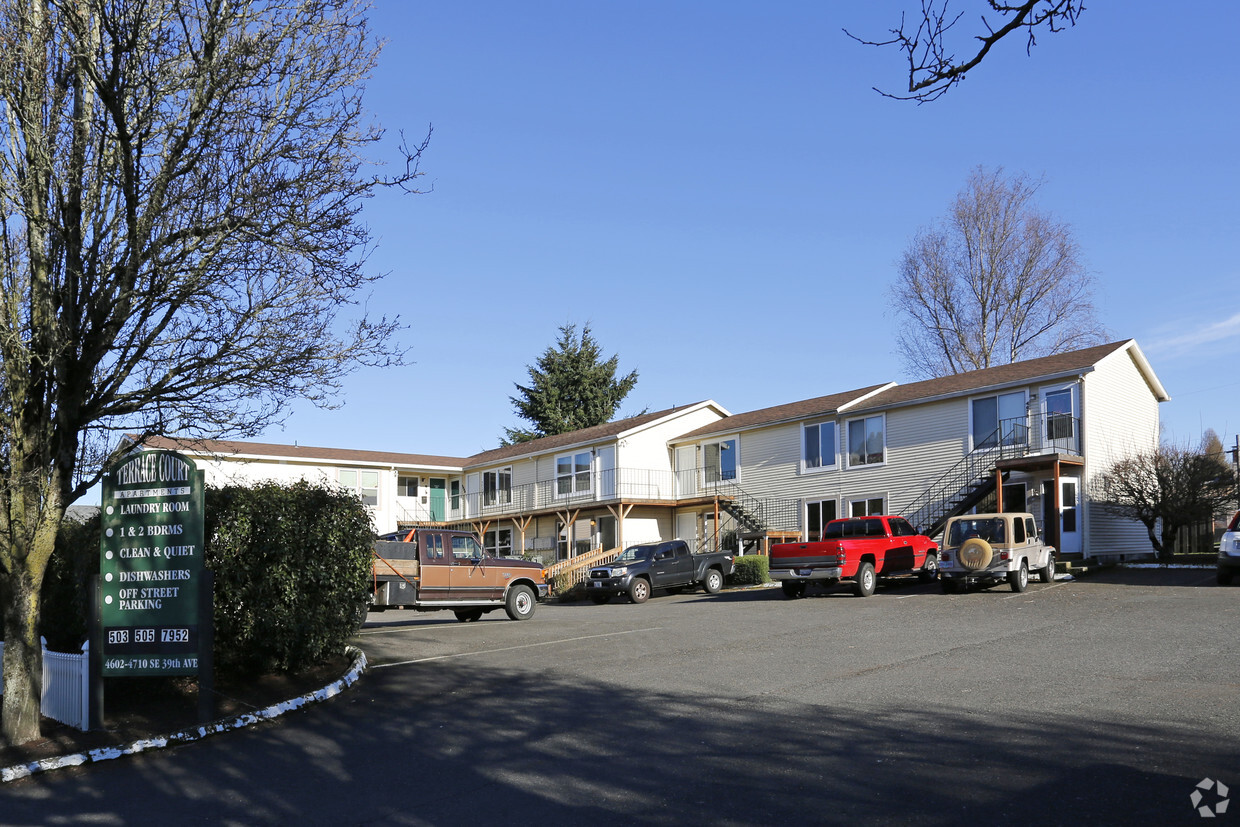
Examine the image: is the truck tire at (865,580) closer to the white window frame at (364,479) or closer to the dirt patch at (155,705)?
the dirt patch at (155,705)

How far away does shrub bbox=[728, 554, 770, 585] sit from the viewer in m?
30.7

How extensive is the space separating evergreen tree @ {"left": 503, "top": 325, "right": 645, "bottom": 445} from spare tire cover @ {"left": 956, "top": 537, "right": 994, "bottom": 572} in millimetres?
39596

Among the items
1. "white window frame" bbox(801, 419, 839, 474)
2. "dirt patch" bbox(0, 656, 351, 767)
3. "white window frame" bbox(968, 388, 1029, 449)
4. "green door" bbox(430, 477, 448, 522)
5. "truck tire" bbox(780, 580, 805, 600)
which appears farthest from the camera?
"green door" bbox(430, 477, 448, 522)

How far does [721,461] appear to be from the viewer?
40000 millimetres

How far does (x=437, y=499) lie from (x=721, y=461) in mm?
19112

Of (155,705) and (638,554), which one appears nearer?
(155,705)

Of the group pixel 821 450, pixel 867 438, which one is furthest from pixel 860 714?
pixel 821 450

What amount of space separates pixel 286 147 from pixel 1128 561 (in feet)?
87.1

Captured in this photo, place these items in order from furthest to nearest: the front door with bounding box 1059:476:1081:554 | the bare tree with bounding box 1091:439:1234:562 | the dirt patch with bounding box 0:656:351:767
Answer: the front door with bounding box 1059:476:1081:554
the bare tree with bounding box 1091:439:1234:562
the dirt patch with bounding box 0:656:351:767

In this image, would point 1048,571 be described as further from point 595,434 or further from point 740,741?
point 595,434

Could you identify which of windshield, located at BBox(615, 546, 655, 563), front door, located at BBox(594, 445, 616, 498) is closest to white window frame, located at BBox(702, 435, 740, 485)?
front door, located at BBox(594, 445, 616, 498)

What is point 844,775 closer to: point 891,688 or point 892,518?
point 891,688

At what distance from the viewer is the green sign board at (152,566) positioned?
10461mm

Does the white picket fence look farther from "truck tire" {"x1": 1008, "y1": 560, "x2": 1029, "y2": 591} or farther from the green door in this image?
the green door
